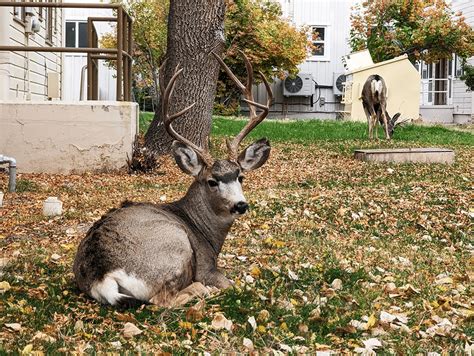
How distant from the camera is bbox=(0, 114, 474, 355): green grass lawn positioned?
201 inches

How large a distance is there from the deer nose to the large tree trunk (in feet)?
25.7

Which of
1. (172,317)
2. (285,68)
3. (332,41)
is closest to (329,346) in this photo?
(172,317)

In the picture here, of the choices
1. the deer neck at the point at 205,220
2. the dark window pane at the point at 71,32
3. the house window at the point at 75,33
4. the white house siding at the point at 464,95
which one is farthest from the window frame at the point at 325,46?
the deer neck at the point at 205,220

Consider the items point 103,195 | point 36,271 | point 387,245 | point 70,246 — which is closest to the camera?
point 36,271

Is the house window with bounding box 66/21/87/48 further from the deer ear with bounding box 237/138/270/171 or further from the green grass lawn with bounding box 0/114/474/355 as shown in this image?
the deer ear with bounding box 237/138/270/171

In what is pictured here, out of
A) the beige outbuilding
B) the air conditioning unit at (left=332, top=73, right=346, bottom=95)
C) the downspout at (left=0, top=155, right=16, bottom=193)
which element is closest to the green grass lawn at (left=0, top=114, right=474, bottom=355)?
the downspout at (left=0, top=155, right=16, bottom=193)

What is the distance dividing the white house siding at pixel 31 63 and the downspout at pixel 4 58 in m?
0.31

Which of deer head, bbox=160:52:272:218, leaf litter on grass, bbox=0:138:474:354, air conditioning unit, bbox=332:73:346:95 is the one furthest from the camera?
air conditioning unit, bbox=332:73:346:95

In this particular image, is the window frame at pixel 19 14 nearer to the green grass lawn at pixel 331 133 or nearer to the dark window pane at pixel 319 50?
the green grass lawn at pixel 331 133

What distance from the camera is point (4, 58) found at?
1431 centimetres

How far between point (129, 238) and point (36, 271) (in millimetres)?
1460

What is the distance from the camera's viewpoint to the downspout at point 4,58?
46.7ft

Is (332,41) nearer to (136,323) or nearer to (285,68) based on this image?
(285,68)

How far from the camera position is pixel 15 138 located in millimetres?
12844
